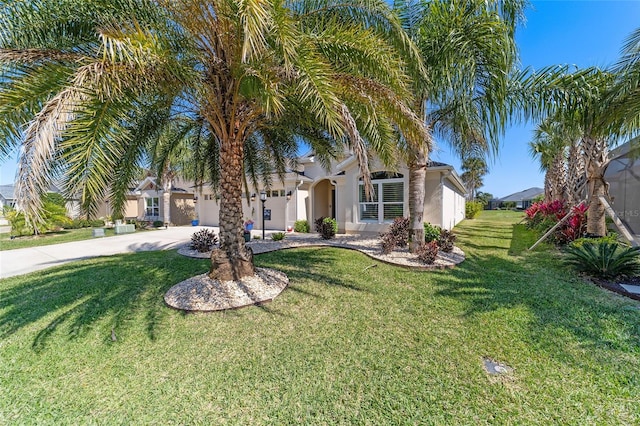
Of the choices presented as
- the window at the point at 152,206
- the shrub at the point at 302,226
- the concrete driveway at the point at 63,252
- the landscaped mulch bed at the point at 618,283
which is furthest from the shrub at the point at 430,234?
the window at the point at 152,206

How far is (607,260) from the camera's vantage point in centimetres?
641

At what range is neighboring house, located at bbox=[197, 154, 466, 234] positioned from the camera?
12.9 meters

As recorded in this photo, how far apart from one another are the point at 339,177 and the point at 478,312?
1116 cm

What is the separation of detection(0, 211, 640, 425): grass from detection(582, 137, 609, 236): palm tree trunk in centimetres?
486

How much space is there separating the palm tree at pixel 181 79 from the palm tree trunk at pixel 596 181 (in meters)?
8.75

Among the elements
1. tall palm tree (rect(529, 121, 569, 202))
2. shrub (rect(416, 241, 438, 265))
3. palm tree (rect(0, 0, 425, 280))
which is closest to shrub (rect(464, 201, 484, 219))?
tall palm tree (rect(529, 121, 569, 202))

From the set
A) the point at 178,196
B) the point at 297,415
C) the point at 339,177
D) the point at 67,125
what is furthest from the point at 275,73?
the point at 178,196

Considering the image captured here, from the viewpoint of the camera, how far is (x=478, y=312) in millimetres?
4934

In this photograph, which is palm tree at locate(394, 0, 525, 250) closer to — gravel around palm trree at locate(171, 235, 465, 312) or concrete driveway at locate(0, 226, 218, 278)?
gravel around palm trree at locate(171, 235, 465, 312)

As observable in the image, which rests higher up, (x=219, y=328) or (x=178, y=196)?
(x=178, y=196)

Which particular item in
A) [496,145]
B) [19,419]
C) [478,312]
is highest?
[496,145]

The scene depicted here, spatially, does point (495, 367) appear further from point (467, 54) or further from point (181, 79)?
point (467, 54)

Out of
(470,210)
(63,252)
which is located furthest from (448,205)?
(63,252)

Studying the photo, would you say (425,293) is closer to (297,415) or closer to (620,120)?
(297,415)
